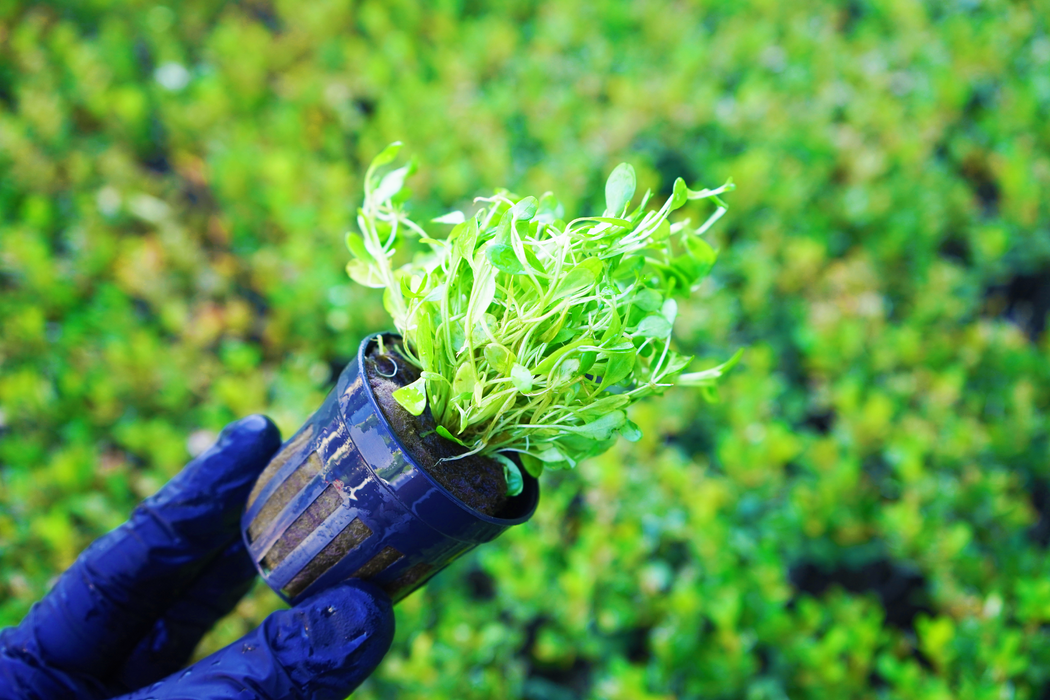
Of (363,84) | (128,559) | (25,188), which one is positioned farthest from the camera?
(363,84)

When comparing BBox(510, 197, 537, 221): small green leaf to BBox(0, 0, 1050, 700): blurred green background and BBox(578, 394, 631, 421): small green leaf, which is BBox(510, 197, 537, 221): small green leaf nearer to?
BBox(578, 394, 631, 421): small green leaf

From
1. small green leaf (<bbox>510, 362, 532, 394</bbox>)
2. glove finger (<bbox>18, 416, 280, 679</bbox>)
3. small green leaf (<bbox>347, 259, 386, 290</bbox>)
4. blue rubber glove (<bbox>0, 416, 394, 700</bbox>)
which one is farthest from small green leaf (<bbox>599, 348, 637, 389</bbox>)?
glove finger (<bbox>18, 416, 280, 679</bbox>)

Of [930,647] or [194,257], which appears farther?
[194,257]

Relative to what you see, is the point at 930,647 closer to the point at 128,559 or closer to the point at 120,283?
the point at 128,559

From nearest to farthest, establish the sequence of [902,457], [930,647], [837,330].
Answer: [930,647] < [902,457] < [837,330]

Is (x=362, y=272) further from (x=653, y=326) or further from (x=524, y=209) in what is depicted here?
(x=653, y=326)

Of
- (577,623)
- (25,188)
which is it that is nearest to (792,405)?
(577,623)
